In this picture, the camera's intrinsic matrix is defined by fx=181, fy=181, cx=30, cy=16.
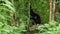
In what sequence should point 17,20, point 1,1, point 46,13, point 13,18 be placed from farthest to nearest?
point 46,13, point 17,20, point 13,18, point 1,1

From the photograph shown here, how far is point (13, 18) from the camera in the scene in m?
2.96


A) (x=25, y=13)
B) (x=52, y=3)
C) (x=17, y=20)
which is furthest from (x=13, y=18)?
(x=52, y=3)

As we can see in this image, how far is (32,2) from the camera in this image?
3.46 metres

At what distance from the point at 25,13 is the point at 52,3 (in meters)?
0.54

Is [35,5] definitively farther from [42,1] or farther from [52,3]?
[52,3]

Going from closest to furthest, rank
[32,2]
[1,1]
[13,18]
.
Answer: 1. [1,1]
2. [13,18]
3. [32,2]

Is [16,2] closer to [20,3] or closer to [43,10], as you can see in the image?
[20,3]

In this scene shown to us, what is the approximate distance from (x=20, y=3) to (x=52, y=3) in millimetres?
572

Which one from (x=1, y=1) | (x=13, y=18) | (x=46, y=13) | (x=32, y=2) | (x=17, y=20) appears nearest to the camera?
(x=1, y=1)

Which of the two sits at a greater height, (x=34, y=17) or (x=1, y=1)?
(x=1, y=1)

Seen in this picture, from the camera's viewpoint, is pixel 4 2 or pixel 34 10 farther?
pixel 34 10

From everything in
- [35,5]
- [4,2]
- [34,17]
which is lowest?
[34,17]

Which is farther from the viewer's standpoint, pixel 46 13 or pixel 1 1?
pixel 46 13

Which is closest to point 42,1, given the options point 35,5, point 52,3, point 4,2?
point 35,5
